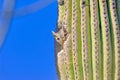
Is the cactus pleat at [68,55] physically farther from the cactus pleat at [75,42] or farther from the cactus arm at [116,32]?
the cactus arm at [116,32]

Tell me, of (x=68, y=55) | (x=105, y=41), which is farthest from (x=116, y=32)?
(x=68, y=55)

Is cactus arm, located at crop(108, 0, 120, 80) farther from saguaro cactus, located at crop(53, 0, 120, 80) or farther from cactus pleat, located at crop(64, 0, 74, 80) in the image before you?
cactus pleat, located at crop(64, 0, 74, 80)

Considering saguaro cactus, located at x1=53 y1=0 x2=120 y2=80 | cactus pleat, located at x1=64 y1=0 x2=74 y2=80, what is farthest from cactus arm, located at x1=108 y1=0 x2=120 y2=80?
cactus pleat, located at x1=64 y1=0 x2=74 y2=80

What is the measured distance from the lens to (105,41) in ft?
2.48

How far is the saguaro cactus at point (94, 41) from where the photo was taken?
0.76m

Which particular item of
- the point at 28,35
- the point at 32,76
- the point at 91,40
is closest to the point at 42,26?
the point at 28,35

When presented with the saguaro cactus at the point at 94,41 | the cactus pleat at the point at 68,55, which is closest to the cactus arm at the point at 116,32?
the saguaro cactus at the point at 94,41

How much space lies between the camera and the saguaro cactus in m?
0.76

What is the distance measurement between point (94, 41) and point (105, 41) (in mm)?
30

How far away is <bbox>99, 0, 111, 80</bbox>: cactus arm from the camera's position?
753mm

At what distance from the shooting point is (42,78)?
1.03 metres

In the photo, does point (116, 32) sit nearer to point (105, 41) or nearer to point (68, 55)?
point (105, 41)

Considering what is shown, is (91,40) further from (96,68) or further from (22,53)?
(22,53)

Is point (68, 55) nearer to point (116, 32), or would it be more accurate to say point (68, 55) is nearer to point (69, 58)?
point (69, 58)
